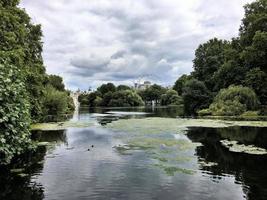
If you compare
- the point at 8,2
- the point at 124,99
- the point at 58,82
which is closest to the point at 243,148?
the point at 8,2

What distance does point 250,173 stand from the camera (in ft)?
53.3

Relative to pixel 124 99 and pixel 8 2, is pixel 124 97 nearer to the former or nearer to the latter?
pixel 124 99

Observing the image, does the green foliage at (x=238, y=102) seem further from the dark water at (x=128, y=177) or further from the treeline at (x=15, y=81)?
the dark water at (x=128, y=177)

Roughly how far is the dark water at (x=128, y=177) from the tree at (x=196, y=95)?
55.5m

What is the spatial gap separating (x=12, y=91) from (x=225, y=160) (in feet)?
40.0

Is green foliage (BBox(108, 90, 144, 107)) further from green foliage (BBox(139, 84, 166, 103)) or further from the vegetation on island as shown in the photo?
the vegetation on island

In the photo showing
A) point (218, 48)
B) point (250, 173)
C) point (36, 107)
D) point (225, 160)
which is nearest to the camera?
point (250, 173)

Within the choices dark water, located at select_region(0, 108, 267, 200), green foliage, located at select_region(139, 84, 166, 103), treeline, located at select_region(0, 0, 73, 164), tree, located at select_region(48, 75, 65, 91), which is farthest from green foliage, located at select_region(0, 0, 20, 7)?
green foliage, located at select_region(139, 84, 166, 103)

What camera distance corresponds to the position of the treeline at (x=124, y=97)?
524 ft

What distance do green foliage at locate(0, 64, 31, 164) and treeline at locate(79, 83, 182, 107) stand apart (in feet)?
429

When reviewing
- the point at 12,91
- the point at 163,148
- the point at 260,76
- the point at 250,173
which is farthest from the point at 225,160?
the point at 260,76

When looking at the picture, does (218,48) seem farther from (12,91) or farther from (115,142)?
(12,91)

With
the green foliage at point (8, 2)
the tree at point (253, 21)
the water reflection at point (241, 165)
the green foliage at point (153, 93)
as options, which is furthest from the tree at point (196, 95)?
the green foliage at point (153, 93)

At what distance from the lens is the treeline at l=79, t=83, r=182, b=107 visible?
159625mm
